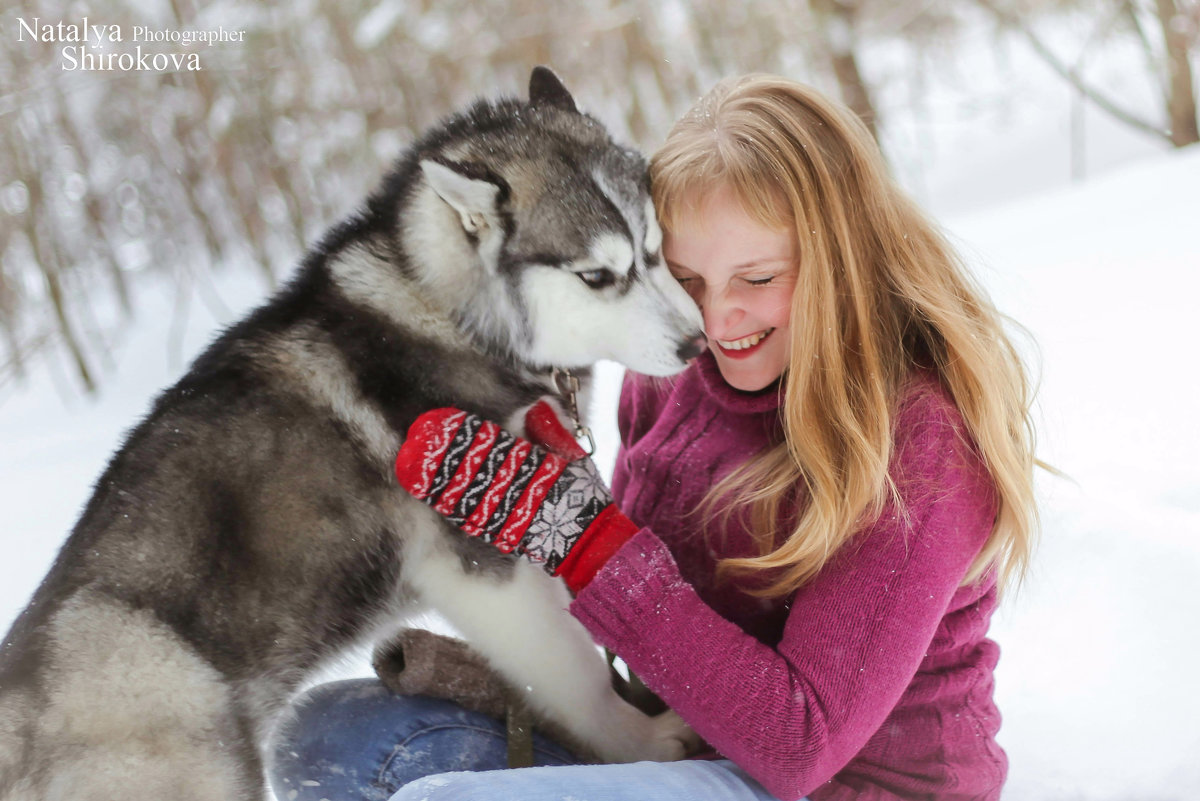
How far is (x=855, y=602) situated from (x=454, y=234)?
1.03m

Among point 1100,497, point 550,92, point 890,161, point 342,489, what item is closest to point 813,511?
point 342,489

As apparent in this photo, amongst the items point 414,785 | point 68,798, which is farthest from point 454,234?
point 68,798

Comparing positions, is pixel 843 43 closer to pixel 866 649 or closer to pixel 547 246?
pixel 547 246

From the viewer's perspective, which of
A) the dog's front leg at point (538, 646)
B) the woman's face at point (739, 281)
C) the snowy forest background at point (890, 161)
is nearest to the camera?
the woman's face at point (739, 281)

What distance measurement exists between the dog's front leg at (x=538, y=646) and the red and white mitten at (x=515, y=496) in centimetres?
15

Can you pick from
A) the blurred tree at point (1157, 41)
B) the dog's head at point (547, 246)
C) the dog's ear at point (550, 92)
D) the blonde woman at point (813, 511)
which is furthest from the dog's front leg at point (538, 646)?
the blurred tree at point (1157, 41)

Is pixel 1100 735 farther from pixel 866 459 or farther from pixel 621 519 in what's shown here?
pixel 621 519

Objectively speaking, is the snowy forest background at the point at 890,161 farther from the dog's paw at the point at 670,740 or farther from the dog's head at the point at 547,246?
the dog's paw at the point at 670,740

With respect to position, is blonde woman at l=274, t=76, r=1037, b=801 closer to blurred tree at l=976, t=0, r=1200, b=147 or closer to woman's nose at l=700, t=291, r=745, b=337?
woman's nose at l=700, t=291, r=745, b=337

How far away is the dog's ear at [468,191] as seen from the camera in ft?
5.50

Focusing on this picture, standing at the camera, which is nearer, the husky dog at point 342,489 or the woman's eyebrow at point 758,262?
the husky dog at point 342,489

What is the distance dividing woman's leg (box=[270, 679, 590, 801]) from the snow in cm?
117

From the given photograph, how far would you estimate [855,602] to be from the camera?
1.44 m

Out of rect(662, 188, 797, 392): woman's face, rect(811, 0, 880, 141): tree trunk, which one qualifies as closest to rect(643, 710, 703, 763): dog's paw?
rect(662, 188, 797, 392): woman's face
